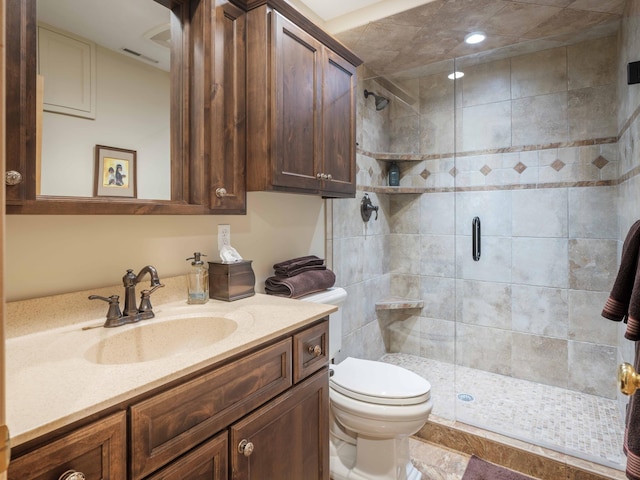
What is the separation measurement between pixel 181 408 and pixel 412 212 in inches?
98.6

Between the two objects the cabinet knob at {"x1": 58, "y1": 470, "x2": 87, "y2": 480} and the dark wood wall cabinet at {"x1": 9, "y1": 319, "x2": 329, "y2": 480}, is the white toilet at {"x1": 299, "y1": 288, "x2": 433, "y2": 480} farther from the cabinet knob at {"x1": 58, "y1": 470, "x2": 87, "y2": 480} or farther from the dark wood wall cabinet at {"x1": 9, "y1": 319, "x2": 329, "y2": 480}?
the cabinet knob at {"x1": 58, "y1": 470, "x2": 87, "y2": 480}

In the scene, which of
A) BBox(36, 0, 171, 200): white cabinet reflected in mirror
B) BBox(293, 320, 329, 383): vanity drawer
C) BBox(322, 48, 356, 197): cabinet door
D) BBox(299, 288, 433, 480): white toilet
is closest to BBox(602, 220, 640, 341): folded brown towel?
BBox(299, 288, 433, 480): white toilet

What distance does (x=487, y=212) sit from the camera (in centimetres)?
276

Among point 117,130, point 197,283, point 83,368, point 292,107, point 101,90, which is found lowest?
point 83,368

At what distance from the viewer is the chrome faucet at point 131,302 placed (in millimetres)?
1116

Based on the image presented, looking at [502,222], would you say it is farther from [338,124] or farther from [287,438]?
[287,438]

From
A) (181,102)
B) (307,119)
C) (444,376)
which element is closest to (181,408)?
(181,102)

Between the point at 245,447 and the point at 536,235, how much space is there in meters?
2.47

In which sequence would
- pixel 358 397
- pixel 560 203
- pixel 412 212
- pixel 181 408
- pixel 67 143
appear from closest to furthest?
1. pixel 181 408
2. pixel 67 143
3. pixel 358 397
4. pixel 560 203
5. pixel 412 212

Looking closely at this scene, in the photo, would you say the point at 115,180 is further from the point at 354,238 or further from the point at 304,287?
the point at 354,238

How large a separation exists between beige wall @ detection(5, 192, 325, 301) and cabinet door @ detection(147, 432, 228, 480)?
64 cm

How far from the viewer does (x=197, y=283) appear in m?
1.39

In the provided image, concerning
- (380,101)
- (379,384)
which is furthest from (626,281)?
(380,101)

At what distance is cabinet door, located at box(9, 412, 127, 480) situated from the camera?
23.2 inches
